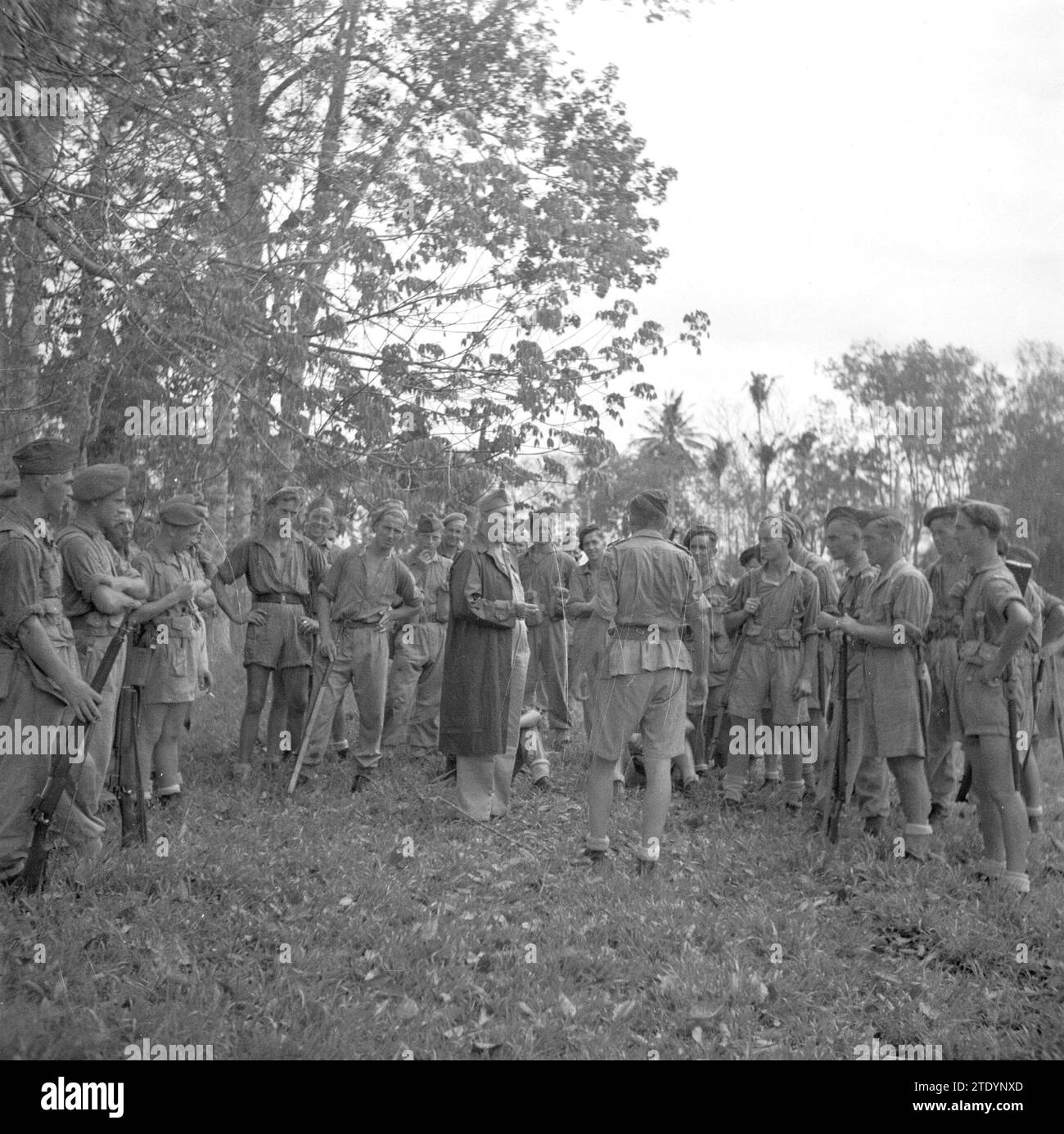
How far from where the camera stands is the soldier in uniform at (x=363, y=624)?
877 cm

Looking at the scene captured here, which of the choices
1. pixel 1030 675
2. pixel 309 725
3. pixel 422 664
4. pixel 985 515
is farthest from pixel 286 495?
pixel 1030 675

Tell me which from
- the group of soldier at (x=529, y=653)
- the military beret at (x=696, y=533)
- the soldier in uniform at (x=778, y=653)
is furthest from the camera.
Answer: the military beret at (x=696, y=533)

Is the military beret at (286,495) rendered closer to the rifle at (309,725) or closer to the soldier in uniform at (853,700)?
the rifle at (309,725)

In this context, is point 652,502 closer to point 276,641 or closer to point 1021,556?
point 1021,556

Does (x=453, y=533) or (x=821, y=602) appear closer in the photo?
(x=821, y=602)

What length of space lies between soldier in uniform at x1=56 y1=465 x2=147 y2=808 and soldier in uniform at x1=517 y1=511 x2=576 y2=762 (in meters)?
5.16

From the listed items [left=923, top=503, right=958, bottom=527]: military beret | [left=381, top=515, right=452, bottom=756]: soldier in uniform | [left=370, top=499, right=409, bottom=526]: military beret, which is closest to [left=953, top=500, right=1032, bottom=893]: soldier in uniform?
[left=923, top=503, right=958, bottom=527]: military beret

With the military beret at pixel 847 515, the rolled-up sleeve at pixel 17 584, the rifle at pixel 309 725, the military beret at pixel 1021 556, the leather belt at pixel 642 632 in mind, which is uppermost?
the military beret at pixel 847 515

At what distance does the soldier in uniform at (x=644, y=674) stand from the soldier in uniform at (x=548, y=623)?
3936 mm

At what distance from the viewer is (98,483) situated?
6340 millimetres

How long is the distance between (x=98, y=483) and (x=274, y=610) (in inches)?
109

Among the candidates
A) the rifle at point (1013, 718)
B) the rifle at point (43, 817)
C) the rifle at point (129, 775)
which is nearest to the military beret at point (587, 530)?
the rifle at point (1013, 718)

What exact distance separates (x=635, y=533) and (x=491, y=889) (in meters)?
2.40

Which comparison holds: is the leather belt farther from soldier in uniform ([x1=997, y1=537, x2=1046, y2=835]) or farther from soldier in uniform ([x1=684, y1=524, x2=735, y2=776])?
soldier in uniform ([x1=684, y1=524, x2=735, y2=776])
